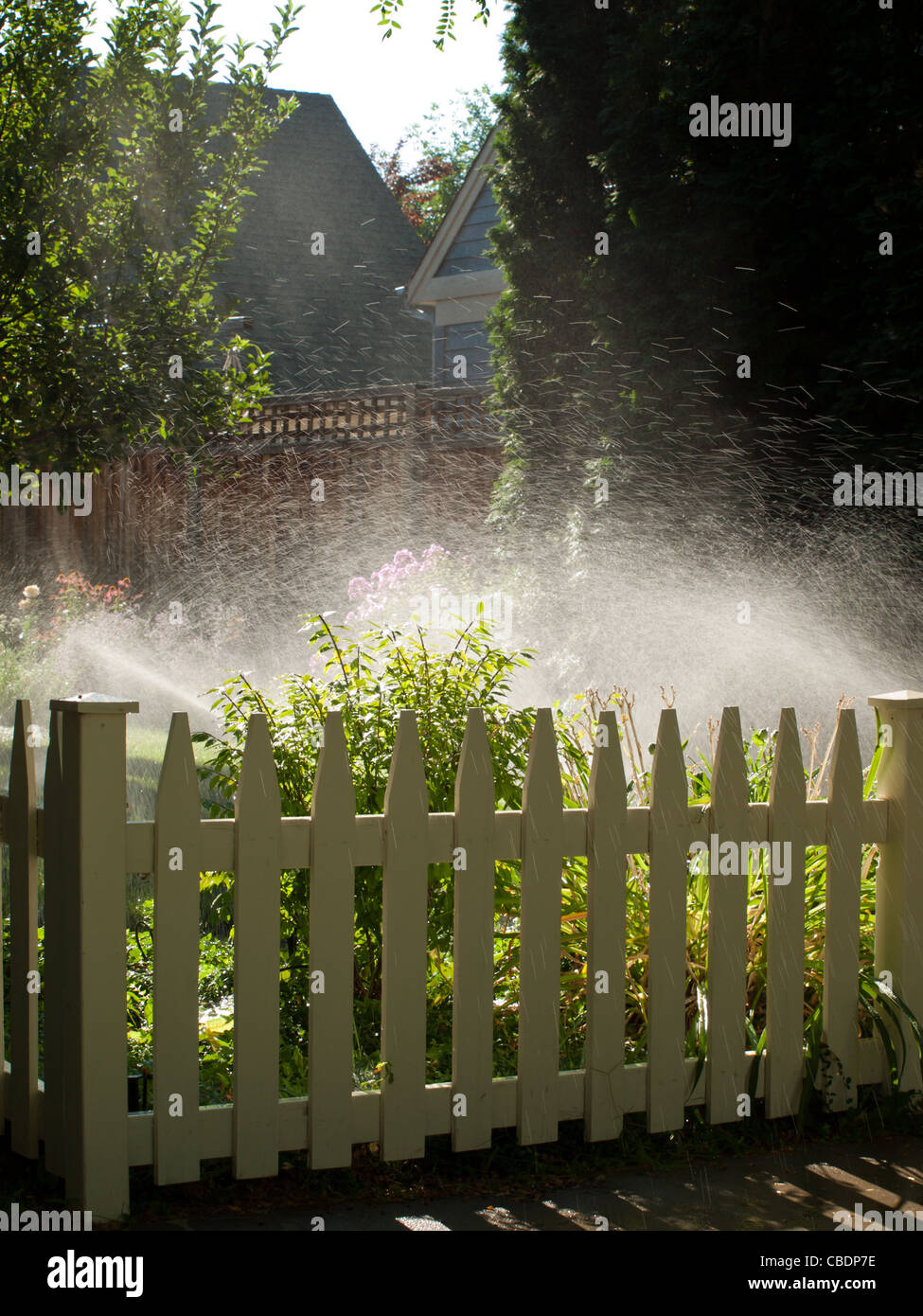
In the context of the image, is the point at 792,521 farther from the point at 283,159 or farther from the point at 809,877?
the point at 283,159

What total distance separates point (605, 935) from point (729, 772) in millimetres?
546

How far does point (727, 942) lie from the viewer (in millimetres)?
3094

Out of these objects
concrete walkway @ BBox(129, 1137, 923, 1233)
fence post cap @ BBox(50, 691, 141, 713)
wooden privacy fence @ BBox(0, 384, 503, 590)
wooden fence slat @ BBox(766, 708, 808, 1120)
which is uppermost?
wooden privacy fence @ BBox(0, 384, 503, 590)

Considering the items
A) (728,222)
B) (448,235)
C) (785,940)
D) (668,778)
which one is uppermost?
(448,235)

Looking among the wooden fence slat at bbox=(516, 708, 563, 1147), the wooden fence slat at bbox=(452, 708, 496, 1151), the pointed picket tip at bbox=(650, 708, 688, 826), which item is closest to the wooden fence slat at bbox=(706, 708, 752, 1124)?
the pointed picket tip at bbox=(650, 708, 688, 826)

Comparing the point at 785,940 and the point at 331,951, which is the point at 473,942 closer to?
the point at 331,951

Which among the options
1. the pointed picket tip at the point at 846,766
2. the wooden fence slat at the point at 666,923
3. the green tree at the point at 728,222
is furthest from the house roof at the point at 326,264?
the wooden fence slat at the point at 666,923

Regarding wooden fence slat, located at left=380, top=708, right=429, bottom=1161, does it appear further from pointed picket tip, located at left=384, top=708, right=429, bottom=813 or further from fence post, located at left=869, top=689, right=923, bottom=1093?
fence post, located at left=869, top=689, right=923, bottom=1093

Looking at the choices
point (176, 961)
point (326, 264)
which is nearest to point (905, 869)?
point (176, 961)

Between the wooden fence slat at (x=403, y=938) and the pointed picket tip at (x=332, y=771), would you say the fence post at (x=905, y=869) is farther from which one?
the pointed picket tip at (x=332, y=771)

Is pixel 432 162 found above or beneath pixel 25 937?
above

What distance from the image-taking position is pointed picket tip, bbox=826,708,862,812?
10.6 ft

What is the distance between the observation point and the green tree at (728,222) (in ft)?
23.7

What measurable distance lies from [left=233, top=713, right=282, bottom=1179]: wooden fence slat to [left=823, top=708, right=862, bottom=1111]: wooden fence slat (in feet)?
5.05
